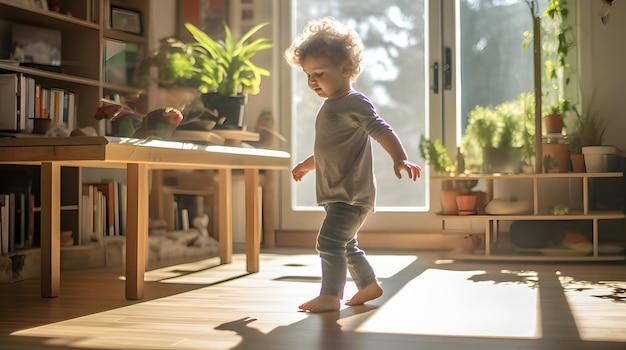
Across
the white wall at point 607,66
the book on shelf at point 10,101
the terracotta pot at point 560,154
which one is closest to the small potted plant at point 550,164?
the terracotta pot at point 560,154

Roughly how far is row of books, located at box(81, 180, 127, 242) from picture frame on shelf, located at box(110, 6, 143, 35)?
0.77 m

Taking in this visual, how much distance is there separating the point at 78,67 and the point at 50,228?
1316 mm

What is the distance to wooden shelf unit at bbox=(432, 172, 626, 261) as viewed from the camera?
3309 millimetres

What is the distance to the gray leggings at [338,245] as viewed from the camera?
2172mm

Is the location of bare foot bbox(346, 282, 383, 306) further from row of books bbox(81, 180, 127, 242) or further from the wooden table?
row of books bbox(81, 180, 127, 242)

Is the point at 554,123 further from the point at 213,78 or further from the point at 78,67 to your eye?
the point at 78,67

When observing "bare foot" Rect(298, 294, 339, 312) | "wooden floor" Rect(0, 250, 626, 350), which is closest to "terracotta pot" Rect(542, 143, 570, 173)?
"wooden floor" Rect(0, 250, 626, 350)

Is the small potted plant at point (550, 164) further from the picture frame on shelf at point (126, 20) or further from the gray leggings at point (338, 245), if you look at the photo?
the picture frame on shelf at point (126, 20)

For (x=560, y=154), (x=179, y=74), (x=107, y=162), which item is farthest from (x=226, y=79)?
(x=560, y=154)

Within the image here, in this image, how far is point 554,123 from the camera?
3492mm

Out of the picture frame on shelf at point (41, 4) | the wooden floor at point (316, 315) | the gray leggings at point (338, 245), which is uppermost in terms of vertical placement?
the picture frame on shelf at point (41, 4)

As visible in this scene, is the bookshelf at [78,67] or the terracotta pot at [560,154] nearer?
the bookshelf at [78,67]

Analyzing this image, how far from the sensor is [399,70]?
14.0ft

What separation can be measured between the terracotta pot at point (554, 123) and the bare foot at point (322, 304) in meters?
1.76
